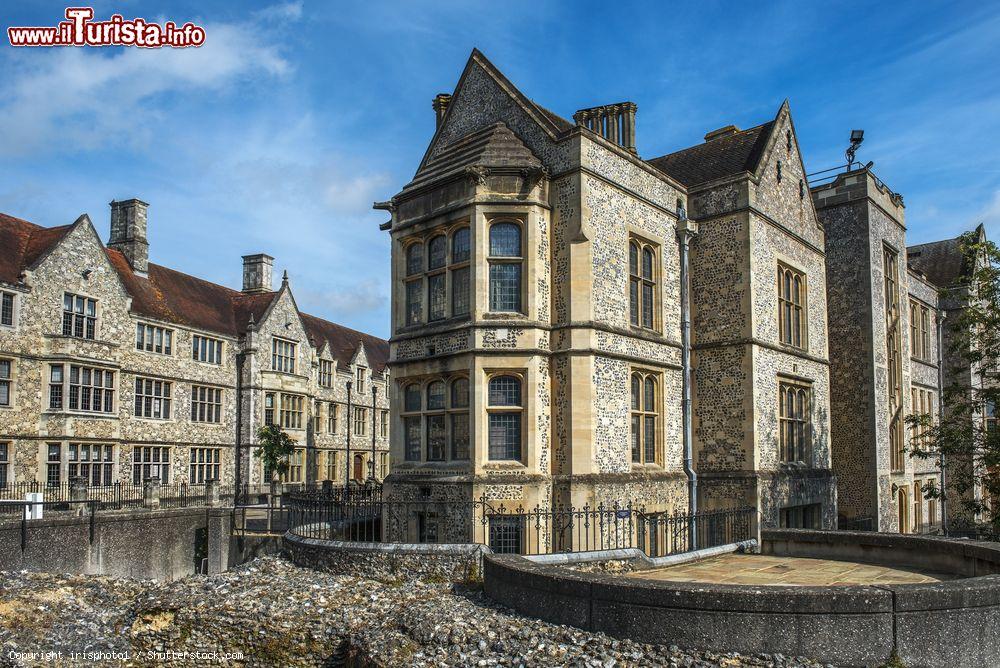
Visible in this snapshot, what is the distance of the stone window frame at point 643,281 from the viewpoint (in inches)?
836

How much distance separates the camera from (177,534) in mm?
27469

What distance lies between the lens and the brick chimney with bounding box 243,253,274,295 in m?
48.4

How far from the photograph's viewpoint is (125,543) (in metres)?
25.7

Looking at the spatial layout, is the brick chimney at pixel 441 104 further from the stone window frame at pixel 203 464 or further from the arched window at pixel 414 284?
the stone window frame at pixel 203 464

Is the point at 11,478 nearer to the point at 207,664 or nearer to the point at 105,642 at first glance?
the point at 105,642

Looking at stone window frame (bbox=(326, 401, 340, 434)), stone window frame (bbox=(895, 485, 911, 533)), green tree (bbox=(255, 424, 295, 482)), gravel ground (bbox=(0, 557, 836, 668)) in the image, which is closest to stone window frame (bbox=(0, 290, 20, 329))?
green tree (bbox=(255, 424, 295, 482))

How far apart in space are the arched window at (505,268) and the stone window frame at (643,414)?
3671mm

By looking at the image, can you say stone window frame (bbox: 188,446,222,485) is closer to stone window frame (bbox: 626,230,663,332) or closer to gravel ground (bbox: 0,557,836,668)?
gravel ground (bbox: 0,557,836,668)

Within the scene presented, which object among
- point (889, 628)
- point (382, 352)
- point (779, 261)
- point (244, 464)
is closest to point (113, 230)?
point (244, 464)

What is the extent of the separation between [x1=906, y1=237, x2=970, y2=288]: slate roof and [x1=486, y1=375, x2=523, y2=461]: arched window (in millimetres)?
28683

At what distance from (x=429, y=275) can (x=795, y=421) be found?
1261 centimetres

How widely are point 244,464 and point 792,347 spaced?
27.6 meters

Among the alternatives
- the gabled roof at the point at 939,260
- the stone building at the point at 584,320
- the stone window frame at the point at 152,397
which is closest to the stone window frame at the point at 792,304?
the stone building at the point at 584,320

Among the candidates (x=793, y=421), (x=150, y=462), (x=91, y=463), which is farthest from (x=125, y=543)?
(x=793, y=421)
